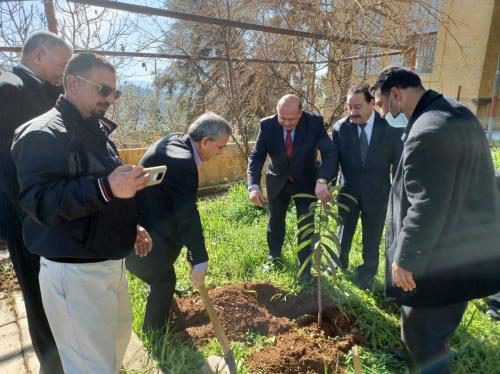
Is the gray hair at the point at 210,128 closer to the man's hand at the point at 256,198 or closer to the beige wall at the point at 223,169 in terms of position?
the man's hand at the point at 256,198

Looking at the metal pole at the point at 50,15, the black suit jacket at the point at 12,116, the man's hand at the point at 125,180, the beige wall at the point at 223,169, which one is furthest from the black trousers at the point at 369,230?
the beige wall at the point at 223,169

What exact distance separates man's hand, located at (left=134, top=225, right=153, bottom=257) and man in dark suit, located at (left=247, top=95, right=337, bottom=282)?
122cm

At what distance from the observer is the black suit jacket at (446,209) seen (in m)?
1.68

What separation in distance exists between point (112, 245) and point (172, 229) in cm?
70

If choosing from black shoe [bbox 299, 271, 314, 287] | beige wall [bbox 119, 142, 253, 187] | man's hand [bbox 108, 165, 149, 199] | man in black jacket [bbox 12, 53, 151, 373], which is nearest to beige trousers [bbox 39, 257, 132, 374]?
man in black jacket [bbox 12, 53, 151, 373]

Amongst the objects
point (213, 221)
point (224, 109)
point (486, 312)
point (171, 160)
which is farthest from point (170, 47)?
point (486, 312)

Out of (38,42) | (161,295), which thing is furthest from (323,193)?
(38,42)

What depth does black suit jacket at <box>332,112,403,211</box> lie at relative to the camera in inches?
121

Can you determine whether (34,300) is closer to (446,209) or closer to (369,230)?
(446,209)

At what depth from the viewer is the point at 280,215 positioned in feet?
11.6

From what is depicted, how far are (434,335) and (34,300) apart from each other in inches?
89.1

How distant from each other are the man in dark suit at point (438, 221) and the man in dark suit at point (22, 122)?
2.03 m

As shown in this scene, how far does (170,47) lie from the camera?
5250 mm

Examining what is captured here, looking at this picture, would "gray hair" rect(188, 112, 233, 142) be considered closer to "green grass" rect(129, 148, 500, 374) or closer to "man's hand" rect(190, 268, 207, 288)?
"man's hand" rect(190, 268, 207, 288)
